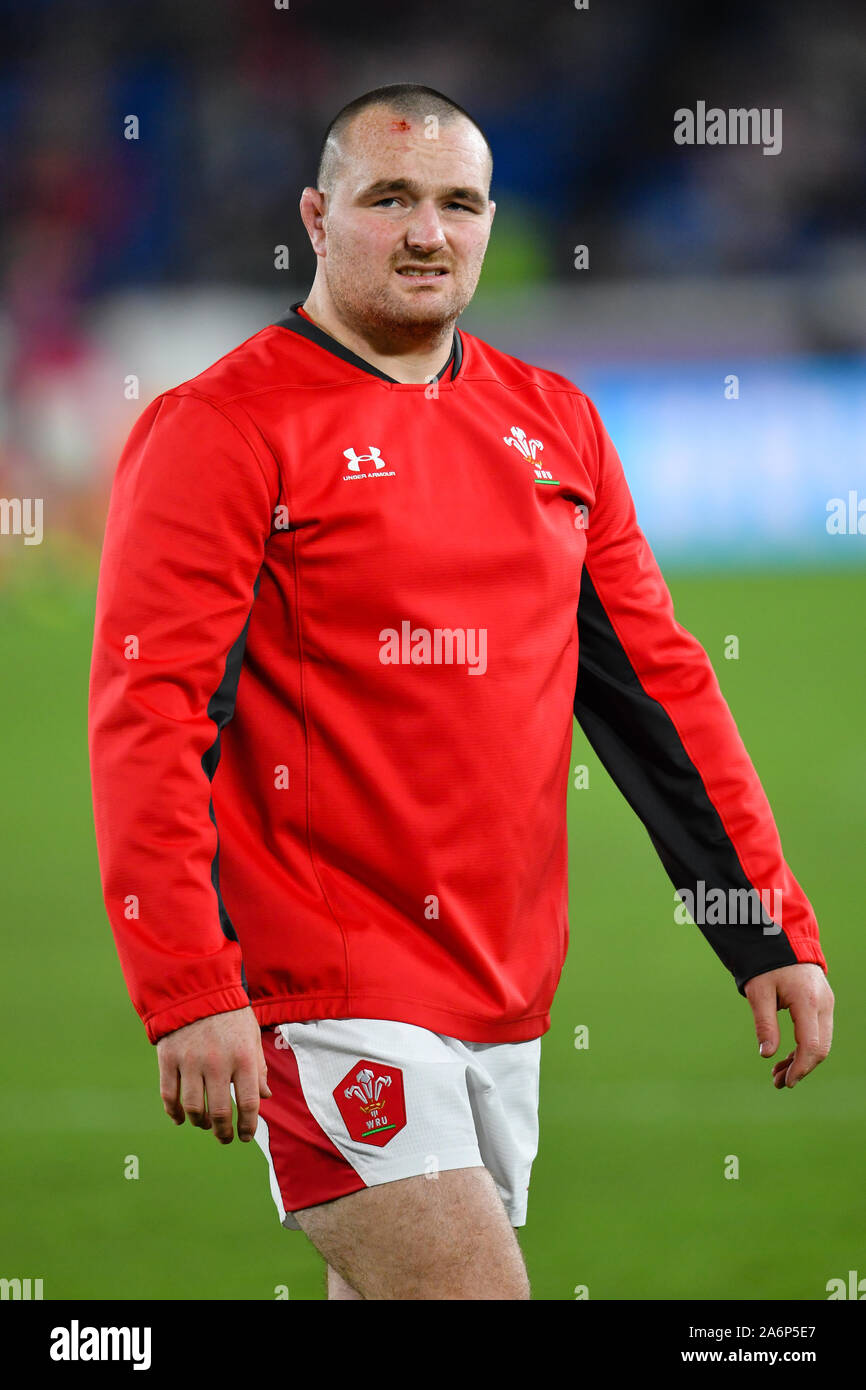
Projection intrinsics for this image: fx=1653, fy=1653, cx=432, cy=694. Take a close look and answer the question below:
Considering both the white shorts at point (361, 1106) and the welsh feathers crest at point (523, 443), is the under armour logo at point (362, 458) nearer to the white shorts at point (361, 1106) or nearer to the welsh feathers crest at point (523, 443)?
the welsh feathers crest at point (523, 443)

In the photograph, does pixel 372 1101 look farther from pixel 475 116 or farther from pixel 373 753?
pixel 475 116

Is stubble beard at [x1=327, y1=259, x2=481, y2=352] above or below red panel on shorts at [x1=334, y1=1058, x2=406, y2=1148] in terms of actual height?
above

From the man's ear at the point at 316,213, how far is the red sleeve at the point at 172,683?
1.06 ft

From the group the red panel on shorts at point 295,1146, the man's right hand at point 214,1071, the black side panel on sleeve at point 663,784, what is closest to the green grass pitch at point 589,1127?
the red panel on shorts at point 295,1146

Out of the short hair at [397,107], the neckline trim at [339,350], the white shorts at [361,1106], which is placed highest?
the short hair at [397,107]

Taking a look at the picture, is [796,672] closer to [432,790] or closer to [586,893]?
[586,893]

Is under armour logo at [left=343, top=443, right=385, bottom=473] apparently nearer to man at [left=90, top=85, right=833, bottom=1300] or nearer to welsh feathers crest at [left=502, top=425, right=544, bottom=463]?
man at [left=90, top=85, right=833, bottom=1300]

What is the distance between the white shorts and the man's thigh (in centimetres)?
2

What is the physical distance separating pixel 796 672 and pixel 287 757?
819 centimetres

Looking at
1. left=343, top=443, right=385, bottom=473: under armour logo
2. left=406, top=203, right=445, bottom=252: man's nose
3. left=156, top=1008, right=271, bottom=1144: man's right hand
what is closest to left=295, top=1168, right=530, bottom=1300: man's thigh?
left=156, top=1008, right=271, bottom=1144: man's right hand

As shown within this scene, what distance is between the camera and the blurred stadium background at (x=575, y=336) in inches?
187

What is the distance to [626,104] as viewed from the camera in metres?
16.4

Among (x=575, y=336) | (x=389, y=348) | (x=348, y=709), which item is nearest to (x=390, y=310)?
(x=389, y=348)

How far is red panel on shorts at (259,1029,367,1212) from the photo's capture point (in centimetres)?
181
